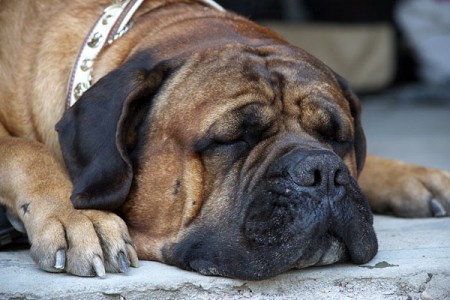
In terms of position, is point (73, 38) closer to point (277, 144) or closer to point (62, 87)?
point (62, 87)

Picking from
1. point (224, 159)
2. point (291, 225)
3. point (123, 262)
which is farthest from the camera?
point (224, 159)

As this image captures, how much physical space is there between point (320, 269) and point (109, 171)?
2.39 feet

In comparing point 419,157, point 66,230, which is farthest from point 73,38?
point 419,157

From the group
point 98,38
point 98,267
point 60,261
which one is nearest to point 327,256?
point 98,267

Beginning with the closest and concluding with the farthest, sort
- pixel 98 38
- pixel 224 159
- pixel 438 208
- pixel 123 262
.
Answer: pixel 123 262, pixel 224 159, pixel 98 38, pixel 438 208

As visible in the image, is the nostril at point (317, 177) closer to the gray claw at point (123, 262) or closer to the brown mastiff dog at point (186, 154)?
the brown mastiff dog at point (186, 154)

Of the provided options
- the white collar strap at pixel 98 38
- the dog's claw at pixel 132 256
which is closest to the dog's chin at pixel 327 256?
the dog's claw at pixel 132 256

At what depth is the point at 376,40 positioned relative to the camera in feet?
27.5

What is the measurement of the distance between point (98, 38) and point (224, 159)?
0.80 metres

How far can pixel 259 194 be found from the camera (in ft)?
8.54

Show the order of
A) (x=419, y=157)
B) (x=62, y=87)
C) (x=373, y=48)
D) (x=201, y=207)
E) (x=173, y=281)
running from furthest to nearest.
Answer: (x=373, y=48) → (x=419, y=157) → (x=62, y=87) → (x=201, y=207) → (x=173, y=281)

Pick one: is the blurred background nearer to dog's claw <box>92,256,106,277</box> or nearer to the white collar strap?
the white collar strap

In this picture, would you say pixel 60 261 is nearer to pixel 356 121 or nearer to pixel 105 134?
pixel 105 134

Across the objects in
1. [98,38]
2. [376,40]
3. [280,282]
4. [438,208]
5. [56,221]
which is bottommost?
[376,40]
